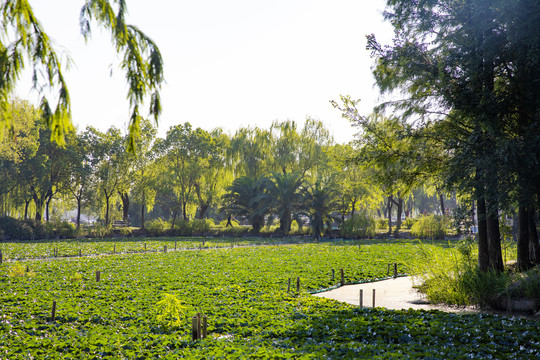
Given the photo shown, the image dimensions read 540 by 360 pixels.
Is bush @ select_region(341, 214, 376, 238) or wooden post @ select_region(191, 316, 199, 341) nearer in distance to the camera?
wooden post @ select_region(191, 316, 199, 341)

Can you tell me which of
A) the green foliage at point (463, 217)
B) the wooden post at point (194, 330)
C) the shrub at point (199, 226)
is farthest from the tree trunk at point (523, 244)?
the shrub at point (199, 226)

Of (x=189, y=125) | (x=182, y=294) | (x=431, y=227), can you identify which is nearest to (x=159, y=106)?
(x=182, y=294)

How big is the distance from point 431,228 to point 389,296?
24.8 m

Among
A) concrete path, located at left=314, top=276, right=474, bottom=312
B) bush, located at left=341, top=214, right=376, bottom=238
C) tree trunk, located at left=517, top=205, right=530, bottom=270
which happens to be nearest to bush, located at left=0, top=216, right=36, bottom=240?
bush, located at left=341, top=214, right=376, bottom=238

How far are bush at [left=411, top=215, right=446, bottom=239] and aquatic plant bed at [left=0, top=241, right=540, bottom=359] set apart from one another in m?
23.5

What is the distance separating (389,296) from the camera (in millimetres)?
11719

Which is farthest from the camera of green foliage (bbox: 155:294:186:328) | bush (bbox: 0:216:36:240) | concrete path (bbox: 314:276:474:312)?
bush (bbox: 0:216:36:240)

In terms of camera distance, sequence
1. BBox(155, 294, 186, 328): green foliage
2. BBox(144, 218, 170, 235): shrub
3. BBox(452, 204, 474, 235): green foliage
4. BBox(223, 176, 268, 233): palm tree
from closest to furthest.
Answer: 1. BBox(155, 294, 186, 328): green foliage
2. BBox(452, 204, 474, 235): green foliage
3. BBox(223, 176, 268, 233): palm tree
4. BBox(144, 218, 170, 235): shrub

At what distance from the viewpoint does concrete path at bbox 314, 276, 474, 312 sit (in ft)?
34.2

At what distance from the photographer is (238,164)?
47.1 m

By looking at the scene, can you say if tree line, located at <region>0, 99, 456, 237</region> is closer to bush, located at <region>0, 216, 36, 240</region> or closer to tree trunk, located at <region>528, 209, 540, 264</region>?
bush, located at <region>0, 216, 36, 240</region>

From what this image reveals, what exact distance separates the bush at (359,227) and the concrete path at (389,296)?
22.9m

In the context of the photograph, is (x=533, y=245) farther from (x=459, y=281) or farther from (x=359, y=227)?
(x=359, y=227)

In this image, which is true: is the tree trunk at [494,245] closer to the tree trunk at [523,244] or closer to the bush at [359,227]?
the tree trunk at [523,244]
